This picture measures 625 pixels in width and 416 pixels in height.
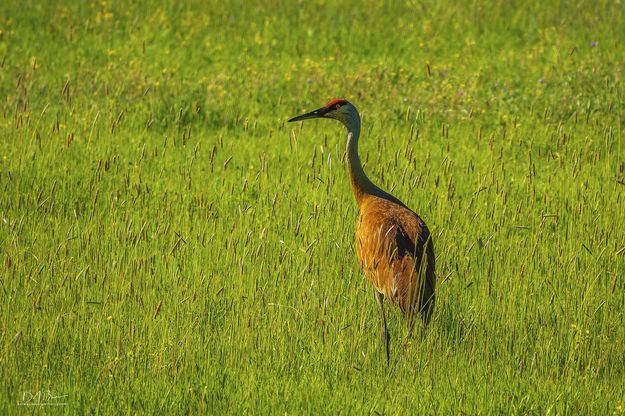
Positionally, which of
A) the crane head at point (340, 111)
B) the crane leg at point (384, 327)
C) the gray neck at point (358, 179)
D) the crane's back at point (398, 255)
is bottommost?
the crane leg at point (384, 327)

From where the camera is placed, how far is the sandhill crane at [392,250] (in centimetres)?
597

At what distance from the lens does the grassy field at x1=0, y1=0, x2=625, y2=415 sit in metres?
5.58

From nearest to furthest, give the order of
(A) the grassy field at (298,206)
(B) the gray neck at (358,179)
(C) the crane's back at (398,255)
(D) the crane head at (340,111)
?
(A) the grassy field at (298,206) → (C) the crane's back at (398,255) → (B) the gray neck at (358,179) → (D) the crane head at (340,111)

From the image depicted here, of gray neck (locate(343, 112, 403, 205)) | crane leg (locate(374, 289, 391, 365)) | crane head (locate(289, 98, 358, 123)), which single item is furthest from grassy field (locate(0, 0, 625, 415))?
crane head (locate(289, 98, 358, 123))

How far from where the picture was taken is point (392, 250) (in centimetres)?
629

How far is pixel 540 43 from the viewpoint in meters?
12.8

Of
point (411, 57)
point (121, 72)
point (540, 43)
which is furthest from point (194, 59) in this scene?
point (540, 43)

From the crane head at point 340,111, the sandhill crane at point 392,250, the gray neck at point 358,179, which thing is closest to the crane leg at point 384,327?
the sandhill crane at point 392,250

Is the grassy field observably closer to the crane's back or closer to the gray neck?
the crane's back

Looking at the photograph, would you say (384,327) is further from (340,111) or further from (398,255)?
(340,111)

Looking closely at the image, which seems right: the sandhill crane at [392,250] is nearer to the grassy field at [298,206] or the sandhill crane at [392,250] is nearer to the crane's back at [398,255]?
Answer: the crane's back at [398,255]

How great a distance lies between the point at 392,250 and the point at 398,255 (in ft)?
0.15

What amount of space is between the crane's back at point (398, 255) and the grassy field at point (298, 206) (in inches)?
6.4

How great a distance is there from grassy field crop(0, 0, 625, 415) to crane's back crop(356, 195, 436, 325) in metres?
0.16
